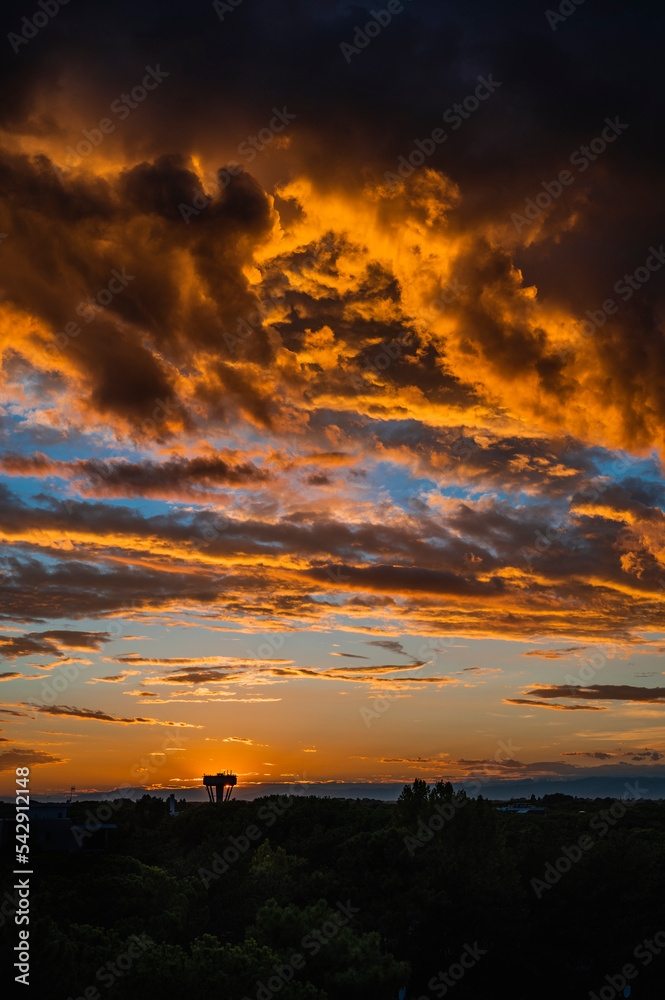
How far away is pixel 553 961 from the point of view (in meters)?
50.1

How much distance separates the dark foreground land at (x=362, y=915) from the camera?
94.2ft

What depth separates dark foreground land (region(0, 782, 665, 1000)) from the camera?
28.7 m

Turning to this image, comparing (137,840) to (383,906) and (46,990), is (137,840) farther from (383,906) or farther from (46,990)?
(46,990)
